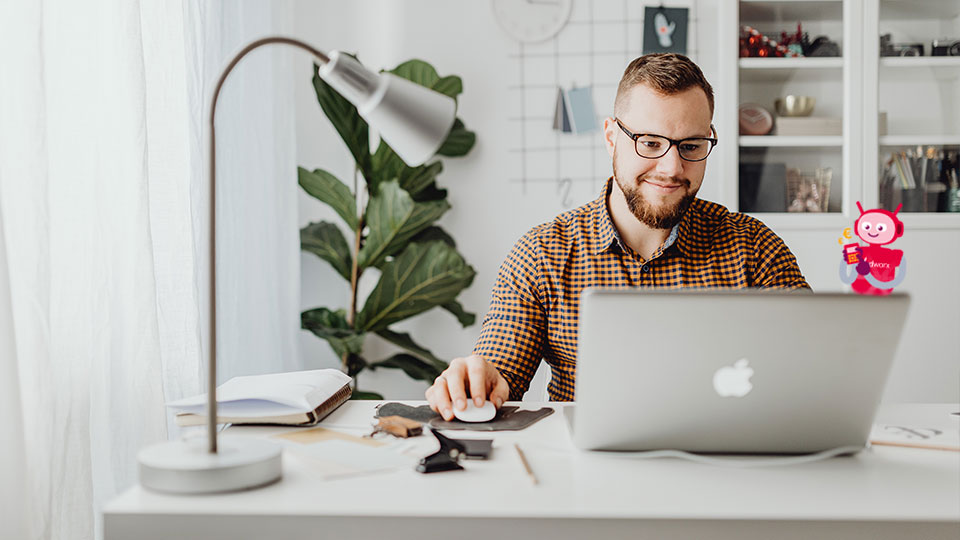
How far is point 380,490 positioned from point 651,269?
0.97m

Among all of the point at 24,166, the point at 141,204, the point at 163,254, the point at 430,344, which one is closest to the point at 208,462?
the point at 24,166

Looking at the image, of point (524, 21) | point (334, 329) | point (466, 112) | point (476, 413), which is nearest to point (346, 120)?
point (466, 112)

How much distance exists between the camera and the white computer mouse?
3.84 feet

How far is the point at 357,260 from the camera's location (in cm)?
276

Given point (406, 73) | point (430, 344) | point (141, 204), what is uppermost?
point (406, 73)

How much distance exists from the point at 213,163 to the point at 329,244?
1.90 metres

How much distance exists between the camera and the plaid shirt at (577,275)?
5.36 ft

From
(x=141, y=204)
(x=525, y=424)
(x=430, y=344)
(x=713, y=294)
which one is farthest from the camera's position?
(x=430, y=344)

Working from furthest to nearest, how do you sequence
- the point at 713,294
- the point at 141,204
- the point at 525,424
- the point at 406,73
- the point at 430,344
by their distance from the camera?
the point at 430,344, the point at 406,73, the point at 141,204, the point at 525,424, the point at 713,294

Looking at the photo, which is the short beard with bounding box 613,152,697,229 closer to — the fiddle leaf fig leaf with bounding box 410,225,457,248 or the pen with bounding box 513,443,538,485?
the pen with bounding box 513,443,538,485

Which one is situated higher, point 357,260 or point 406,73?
point 406,73

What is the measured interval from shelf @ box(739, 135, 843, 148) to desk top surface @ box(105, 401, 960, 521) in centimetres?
197

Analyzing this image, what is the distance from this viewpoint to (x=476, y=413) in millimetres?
1179

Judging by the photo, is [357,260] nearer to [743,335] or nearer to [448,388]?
[448,388]
